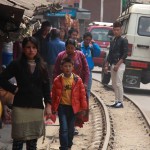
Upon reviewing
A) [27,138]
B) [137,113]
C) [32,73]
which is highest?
[32,73]

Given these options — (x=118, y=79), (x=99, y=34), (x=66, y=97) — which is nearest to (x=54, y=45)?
(x=118, y=79)

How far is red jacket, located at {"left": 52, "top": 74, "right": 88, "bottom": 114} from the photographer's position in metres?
6.83

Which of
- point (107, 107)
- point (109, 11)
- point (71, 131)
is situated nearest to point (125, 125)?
point (107, 107)

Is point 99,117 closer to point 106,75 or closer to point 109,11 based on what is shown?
point 106,75

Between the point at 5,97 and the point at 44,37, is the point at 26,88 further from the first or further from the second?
the point at 44,37

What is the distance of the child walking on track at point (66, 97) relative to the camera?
6.83 metres

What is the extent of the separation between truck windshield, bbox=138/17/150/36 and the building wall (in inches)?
1486

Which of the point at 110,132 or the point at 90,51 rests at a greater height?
the point at 90,51

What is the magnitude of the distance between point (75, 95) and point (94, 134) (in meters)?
2.46

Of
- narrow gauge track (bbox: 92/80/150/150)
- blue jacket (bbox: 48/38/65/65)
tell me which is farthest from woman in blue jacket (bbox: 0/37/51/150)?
blue jacket (bbox: 48/38/65/65)

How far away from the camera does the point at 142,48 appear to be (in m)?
14.4

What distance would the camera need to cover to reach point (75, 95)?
22.5 feet

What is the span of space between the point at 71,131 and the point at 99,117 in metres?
3.84

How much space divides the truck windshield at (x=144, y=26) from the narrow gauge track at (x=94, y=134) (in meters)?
3.41
